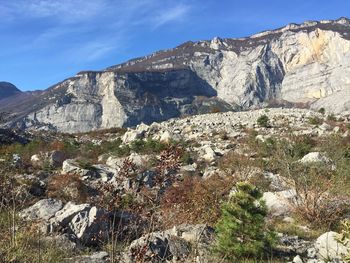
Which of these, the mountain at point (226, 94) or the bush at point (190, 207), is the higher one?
the mountain at point (226, 94)

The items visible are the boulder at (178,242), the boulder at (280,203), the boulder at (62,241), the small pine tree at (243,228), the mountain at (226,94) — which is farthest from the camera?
the mountain at (226,94)

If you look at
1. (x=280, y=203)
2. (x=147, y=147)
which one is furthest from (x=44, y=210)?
(x=147, y=147)

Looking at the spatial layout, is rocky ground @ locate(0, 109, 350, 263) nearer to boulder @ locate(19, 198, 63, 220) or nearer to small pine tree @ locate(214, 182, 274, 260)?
boulder @ locate(19, 198, 63, 220)

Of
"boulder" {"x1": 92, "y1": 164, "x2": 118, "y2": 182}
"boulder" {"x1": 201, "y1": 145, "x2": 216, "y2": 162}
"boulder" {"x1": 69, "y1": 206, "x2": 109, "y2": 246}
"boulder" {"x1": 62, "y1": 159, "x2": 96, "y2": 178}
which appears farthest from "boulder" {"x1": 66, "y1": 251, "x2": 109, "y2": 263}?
"boulder" {"x1": 201, "y1": 145, "x2": 216, "y2": 162}

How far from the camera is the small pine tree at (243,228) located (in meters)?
6.95

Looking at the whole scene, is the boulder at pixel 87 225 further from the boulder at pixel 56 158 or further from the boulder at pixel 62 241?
the boulder at pixel 56 158

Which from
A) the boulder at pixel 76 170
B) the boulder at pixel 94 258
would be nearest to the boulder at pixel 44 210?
the boulder at pixel 94 258

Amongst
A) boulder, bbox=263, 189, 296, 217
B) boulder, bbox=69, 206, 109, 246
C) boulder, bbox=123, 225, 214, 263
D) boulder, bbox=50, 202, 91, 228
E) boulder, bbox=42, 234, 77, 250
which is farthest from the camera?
boulder, bbox=263, 189, 296, 217

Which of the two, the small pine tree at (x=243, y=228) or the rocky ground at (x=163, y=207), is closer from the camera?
the rocky ground at (x=163, y=207)

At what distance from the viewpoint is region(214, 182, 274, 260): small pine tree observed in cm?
695

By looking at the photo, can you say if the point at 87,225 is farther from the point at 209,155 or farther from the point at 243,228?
the point at 209,155

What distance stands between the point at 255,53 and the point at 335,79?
46.7 meters

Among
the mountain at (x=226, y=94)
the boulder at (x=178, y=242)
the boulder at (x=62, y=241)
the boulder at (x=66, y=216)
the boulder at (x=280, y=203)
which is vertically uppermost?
the mountain at (x=226, y=94)

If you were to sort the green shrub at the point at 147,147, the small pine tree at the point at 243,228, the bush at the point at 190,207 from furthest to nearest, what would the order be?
the green shrub at the point at 147,147
the bush at the point at 190,207
the small pine tree at the point at 243,228
